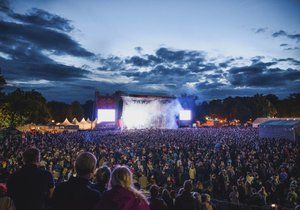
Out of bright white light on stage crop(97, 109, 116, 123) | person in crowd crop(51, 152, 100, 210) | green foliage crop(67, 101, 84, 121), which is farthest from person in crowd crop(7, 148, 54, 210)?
green foliage crop(67, 101, 84, 121)

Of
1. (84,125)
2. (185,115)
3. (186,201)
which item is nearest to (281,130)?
(186,201)

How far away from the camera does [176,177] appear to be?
14.0 meters

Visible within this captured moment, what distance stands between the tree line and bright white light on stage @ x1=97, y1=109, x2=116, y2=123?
Result: 6.53m

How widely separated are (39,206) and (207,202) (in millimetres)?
3452

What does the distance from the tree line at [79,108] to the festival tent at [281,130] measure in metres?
36.9

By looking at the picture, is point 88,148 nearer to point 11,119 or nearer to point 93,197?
point 93,197

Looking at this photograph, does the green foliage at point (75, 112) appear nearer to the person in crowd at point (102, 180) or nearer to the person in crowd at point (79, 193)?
the person in crowd at point (102, 180)

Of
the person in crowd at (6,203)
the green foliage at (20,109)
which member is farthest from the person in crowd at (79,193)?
the green foliage at (20,109)

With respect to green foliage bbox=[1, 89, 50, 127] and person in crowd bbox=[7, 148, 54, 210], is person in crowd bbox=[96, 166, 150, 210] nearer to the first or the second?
person in crowd bbox=[7, 148, 54, 210]

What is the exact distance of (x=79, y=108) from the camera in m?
103

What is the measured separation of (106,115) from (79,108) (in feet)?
165

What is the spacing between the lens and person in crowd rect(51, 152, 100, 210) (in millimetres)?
2629

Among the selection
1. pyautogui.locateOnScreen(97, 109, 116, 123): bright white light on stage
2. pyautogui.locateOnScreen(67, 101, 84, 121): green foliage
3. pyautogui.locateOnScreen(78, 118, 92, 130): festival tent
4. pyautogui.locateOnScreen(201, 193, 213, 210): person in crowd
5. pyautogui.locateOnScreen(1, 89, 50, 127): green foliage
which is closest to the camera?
pyautogui.locateOnScreen(201, 193, 213, 210): person in crowd

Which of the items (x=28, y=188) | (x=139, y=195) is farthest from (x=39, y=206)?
(x=139, y=195)
